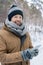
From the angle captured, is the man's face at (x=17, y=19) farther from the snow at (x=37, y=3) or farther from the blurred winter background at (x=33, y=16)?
the snow at (x=37, y=3)

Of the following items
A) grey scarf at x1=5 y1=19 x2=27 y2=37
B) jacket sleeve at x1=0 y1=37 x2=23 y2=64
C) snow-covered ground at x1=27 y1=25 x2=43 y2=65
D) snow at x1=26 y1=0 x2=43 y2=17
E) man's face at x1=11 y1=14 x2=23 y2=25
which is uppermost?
snow at x1=26 y1=0 x2=43 y2=17

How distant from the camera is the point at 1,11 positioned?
9.37ft

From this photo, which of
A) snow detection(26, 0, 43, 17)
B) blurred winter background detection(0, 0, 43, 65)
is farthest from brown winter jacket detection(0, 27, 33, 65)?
snow detection(26, 0, 43, 17)

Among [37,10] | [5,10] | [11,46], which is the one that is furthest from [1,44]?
[37,10]

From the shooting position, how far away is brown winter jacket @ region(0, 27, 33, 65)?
4.02 feet

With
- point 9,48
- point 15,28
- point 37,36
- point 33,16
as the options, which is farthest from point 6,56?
point 37,36

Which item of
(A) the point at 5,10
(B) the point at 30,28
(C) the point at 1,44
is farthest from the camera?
(B) the point at 30,28

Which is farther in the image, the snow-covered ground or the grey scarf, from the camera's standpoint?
the snow-covered ground

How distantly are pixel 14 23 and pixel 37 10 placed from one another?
1.75 meters

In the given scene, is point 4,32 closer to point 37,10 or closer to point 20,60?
point 20,60

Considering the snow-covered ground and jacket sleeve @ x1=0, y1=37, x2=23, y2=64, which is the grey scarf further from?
the snow-covered ground

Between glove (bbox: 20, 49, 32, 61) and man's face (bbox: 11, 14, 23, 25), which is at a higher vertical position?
man's face (bbox: 11, 14, 23, 25)

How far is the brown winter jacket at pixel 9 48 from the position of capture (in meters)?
1.23

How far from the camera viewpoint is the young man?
1.23 meters
